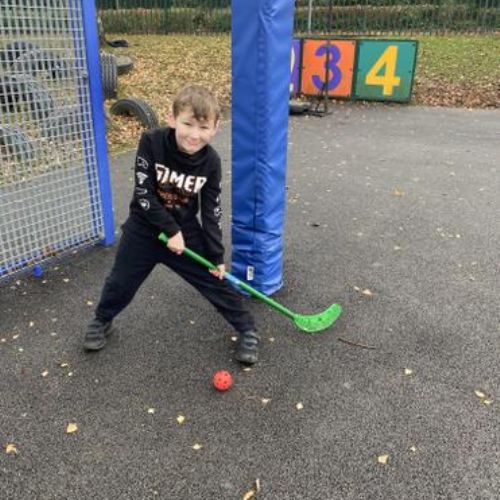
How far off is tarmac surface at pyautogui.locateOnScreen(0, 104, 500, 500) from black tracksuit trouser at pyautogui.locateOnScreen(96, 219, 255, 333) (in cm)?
26

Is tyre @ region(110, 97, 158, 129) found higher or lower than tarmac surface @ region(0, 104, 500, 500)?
higher

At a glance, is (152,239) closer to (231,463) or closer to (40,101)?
(231,463)

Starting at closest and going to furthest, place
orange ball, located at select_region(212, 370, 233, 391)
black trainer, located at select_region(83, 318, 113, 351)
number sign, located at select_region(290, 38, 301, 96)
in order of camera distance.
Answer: orange ball, located at select_region(212, 370, 233, 391) → black trainer, located at select_region(83, 318, 113, 351) → number sign, located at select_region(290, 38, 301, 96)

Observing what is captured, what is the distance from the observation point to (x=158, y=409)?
250 centimetres

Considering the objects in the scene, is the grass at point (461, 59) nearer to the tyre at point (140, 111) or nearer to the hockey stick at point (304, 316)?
Answer: the tyre at point (140, 111)

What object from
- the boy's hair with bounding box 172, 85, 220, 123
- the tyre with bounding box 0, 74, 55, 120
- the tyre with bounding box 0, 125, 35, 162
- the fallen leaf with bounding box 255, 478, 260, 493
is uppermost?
the boy's hair with bounding box 172, 85, 220, 123

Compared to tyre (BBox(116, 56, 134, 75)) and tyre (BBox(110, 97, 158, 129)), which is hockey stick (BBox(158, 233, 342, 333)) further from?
tyre (BBox(116, 56, 134, 75))

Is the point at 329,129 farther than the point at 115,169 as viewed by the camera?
Yes

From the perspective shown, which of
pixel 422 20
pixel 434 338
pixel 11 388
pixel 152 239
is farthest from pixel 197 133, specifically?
pixel 422 20

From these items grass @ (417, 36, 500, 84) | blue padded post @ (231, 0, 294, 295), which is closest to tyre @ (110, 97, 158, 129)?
blue padded post @ (231, 0, 294, 295)

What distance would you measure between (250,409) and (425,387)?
908 millimetres

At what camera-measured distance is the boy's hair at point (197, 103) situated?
7.55 feet

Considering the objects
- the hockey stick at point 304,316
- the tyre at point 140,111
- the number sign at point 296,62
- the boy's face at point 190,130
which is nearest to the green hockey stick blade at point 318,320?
the hockey stick at point 304,316

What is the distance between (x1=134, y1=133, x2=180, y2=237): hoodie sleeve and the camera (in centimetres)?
245
